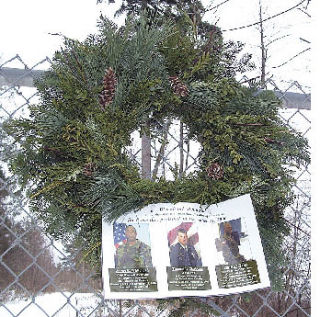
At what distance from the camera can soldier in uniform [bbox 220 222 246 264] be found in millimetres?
1146

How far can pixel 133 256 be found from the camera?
111cm

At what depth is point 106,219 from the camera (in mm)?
1094

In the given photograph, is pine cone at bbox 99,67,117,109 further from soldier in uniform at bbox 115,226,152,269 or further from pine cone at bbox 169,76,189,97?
soldier in uniform at bbox 115,226,152,269

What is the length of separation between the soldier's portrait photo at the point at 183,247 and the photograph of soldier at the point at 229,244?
68 mm

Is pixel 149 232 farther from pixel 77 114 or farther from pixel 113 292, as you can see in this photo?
pixel 77 114

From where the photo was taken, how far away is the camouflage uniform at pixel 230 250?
115 centimetres

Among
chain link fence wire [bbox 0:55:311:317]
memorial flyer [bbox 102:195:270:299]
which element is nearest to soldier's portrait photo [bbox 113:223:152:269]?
memorial flyer [bbox 102:195:270:299]

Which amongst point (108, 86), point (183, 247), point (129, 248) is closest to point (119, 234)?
point (129, 248)

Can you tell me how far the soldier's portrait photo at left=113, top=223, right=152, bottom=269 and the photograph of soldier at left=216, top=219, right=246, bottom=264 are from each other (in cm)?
20

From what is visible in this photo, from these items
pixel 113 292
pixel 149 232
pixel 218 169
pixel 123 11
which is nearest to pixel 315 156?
pixel 218 169

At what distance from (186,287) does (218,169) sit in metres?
0.32

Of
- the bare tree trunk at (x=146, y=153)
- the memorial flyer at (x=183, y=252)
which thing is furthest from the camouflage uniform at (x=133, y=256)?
the bare tree trunk at (x=146, y=153)

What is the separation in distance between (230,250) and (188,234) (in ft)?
0.41

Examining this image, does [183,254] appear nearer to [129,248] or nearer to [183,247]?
[183,247]
